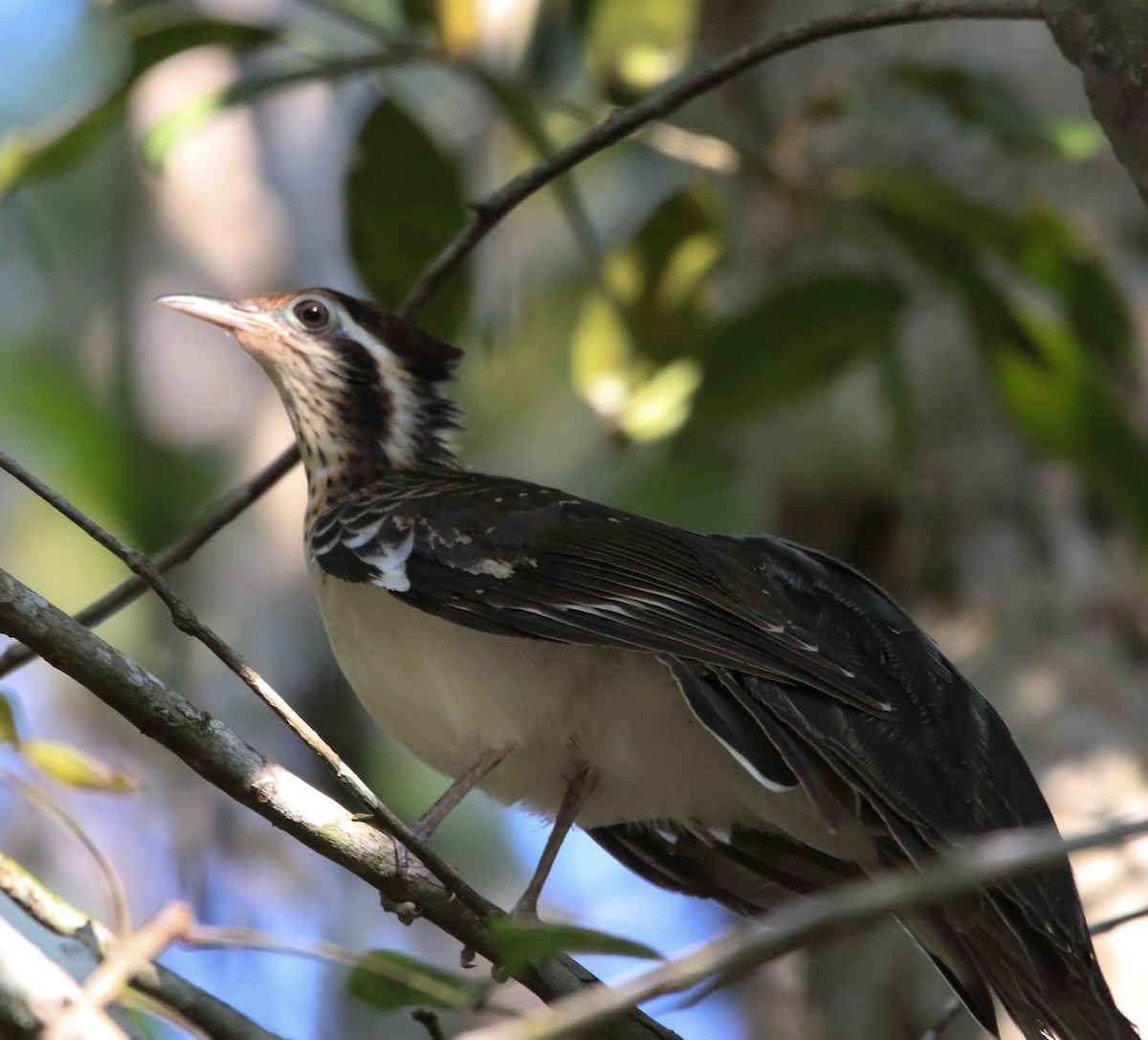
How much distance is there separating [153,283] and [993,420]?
4960mm

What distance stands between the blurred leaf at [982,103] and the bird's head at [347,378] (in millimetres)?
1872

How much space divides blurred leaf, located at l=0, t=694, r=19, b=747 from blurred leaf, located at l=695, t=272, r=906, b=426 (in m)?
2.68

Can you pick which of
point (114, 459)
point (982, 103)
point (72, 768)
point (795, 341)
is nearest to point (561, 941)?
point (72, 768)

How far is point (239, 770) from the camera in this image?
9.42ft

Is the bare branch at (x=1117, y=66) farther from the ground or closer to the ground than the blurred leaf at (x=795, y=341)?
closer to the ground

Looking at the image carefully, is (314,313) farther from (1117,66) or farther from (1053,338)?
(1117,66)

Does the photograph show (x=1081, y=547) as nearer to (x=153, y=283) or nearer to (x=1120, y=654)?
(x=1120, y=654)

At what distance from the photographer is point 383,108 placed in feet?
16.3

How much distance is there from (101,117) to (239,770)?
9.01ft

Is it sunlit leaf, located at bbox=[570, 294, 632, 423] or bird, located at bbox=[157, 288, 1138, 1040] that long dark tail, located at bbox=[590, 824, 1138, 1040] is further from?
sunlit leaf, located at bbox=[570, 294, 632, 423]

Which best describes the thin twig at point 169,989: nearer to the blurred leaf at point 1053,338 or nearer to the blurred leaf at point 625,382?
the blurred leaf at point 625,382

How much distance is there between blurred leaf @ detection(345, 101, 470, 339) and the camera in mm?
4918

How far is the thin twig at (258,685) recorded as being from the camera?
2760 mm

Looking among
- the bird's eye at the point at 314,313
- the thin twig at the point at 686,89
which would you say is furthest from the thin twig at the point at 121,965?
the bird's eye at the point at 314,313
